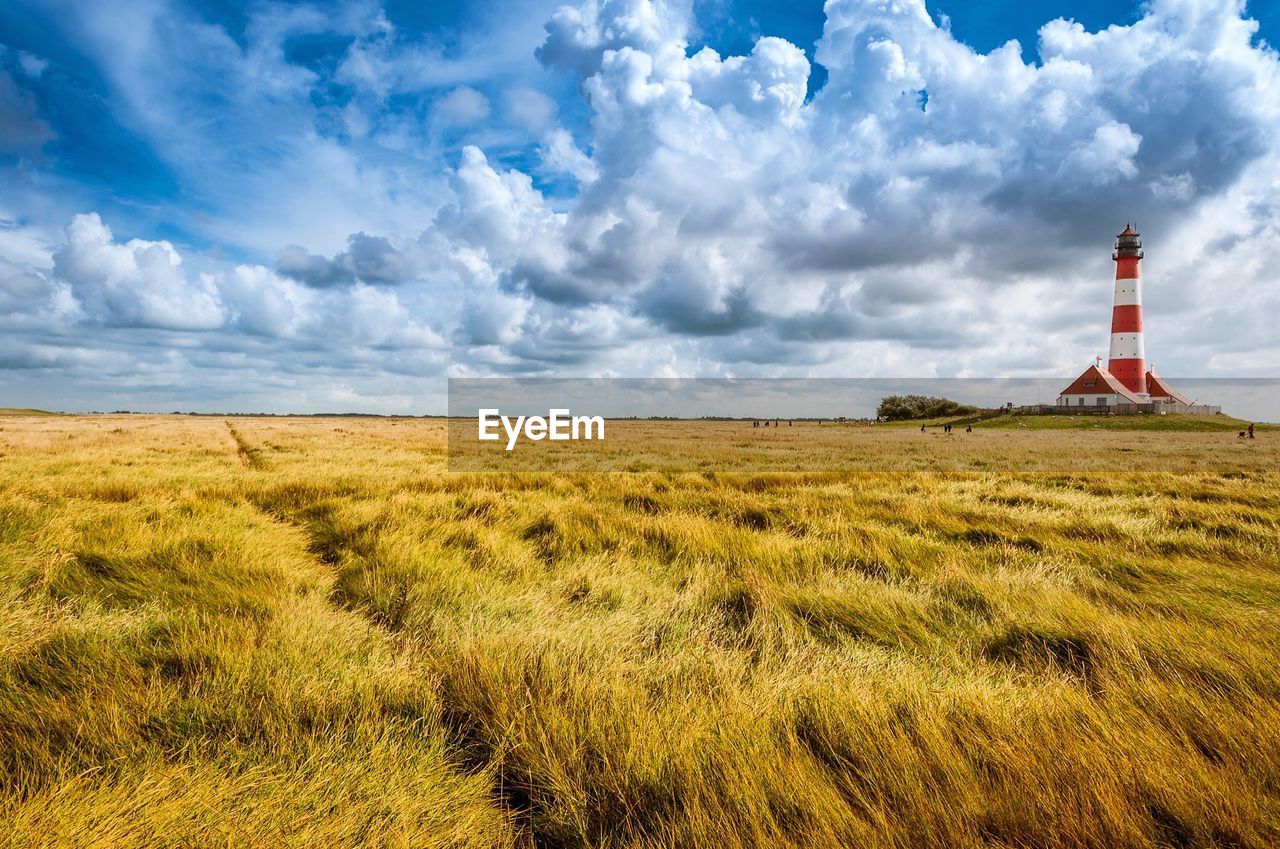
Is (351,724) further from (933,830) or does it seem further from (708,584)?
(708,584)

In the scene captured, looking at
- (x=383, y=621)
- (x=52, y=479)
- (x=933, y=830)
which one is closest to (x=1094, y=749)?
(x=933, y=830)

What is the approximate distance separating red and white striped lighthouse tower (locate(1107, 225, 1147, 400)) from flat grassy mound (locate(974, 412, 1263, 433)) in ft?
18.7

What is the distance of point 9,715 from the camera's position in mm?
2463

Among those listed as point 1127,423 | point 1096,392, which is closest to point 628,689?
point 1127,423

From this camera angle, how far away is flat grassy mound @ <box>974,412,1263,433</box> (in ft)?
178

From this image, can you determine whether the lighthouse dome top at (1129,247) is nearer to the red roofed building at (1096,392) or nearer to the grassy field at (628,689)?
the red roofed building at (1096,392)

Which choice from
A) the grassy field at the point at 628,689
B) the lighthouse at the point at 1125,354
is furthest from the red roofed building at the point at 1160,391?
the grassy field at the point at 628,689

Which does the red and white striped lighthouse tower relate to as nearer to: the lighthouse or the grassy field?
the lighthouse

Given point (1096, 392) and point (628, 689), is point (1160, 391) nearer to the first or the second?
point (1096, 392)

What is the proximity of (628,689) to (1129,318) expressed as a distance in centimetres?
8435

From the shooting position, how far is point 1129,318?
64438mm

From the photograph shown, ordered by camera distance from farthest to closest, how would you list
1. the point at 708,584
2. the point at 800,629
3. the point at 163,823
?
the point at 708,584
the point at 800,629
the point at 163,823

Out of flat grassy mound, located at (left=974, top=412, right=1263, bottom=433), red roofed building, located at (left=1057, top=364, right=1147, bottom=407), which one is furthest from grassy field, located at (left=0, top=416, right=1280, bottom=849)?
red roofed building, located at (left=1057, top=364, right=1147, bottom=407)

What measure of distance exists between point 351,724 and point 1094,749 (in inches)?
121
